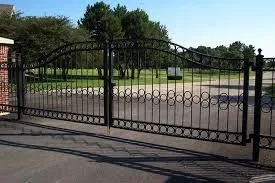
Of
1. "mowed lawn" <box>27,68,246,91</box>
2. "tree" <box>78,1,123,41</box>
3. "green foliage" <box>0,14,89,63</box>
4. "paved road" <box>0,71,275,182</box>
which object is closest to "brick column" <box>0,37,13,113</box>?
"mowed lawn" <box>27,68,246,91</box>

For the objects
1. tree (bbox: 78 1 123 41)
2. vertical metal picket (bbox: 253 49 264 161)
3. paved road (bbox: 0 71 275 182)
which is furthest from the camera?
tree (bbox: 78 1 123 41)

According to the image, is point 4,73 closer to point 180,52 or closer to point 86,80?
point 86,80

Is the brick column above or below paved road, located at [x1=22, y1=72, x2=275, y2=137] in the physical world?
above

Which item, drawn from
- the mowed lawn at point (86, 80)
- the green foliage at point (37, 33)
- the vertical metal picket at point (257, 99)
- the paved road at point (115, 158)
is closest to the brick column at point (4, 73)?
the mowed lawn at point (86, 80)

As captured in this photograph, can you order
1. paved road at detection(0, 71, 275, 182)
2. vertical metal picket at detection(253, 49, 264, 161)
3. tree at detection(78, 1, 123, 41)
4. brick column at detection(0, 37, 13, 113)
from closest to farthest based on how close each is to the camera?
paved road at detection(0, 71, 275, 182) < vertical metal picket at detection(253, 49, 264, 161) < brick column at detection(0, 37, 13, 113) < tree at detection(78, 1, 123, 41)

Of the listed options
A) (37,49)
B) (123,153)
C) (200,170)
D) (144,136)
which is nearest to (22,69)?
(144,136)

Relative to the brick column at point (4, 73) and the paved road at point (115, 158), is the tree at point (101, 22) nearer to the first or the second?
the brick column at point (4, 73)

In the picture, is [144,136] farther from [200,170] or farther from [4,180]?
[4,180]

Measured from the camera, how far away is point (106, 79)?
10.2 meters

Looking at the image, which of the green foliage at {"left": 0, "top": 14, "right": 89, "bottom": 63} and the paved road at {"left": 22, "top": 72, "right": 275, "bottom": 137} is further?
the green foliage at {"left": 0, "top": 14, "right": 89, "bottom": 63}

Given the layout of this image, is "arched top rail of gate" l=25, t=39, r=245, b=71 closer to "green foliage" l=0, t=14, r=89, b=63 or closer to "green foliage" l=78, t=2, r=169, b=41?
"green foliage" l=0, t=14, r=89, b=63

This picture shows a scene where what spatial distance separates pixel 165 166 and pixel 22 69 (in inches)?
255

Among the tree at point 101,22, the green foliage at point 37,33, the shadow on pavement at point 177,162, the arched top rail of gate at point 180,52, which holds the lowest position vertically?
the shadow on pavement at point 177,162

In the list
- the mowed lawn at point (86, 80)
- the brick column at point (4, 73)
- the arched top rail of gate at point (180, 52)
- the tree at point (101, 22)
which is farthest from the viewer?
the tree at point (101, 22)
